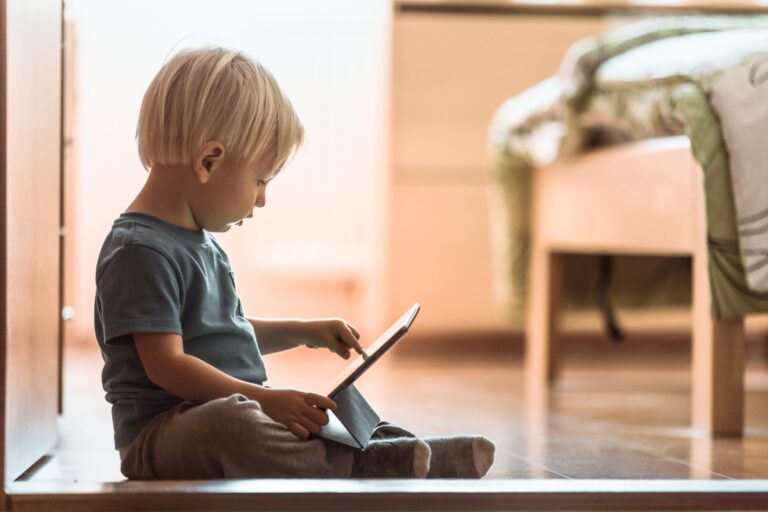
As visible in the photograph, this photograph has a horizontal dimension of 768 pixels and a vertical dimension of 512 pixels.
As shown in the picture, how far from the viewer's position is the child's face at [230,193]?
3.34 feet

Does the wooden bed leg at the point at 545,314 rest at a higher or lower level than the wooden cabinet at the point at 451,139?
lower

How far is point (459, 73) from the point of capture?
2.84 meters

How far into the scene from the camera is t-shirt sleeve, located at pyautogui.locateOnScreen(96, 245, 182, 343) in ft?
3.11

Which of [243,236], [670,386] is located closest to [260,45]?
[243,236]

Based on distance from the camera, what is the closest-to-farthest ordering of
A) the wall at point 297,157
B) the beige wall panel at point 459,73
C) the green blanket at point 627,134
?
the green blanket at point 627,134, the beige wall panel at point 459,73, the wall at point 297,157

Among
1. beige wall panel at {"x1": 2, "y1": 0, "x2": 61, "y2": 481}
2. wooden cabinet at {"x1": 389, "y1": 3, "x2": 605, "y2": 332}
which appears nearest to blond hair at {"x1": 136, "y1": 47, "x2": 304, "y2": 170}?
beige wall panel at {"x1": 2, "y1": 0, "x2": 61, "y2": 481}

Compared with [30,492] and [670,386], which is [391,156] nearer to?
[670,386]

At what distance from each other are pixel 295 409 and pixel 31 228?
33 centimetres

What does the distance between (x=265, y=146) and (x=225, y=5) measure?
88.7 inches

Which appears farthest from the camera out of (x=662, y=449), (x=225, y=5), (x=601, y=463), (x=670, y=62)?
(x=225, y=5)

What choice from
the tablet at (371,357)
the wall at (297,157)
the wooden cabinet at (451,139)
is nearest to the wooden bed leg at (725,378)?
the tablet at (371,357)

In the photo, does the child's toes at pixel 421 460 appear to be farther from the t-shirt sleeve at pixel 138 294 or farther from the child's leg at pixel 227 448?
the t-shirt sleeve at pixel 138 294

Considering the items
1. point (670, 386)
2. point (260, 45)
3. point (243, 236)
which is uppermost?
point (260, 45)

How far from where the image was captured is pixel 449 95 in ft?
9.32
